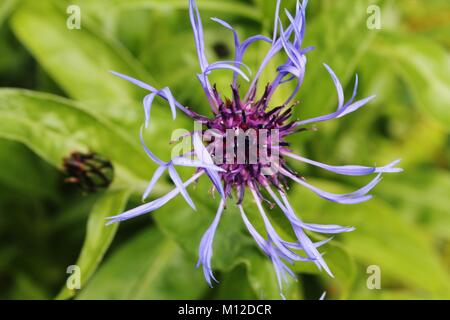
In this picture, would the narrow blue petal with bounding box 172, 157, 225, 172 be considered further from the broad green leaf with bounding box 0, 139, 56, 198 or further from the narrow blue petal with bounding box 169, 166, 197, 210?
the broad green leaf with bounding box 0, 139, 56, 198

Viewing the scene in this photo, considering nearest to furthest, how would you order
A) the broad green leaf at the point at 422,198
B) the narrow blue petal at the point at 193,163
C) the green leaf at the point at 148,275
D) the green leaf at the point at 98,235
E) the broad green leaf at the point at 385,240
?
the narrow blue petal at the point at 193,163 < the green leaf at the point at 98,235 < the green leaf at the point at 148,275 < the broad green leaf at the point at 385,240 < the broad green leaf at the point at 422,198

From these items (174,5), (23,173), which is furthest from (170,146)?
(23,173)

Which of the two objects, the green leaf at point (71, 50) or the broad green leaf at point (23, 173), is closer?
the green leaf at point (71, 50)

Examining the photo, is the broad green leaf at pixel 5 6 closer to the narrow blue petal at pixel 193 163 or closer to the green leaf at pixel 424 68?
the narrow blue petal at pixel 193 163

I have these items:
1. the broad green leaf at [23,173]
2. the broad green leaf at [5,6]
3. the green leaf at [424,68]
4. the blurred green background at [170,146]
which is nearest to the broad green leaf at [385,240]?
the blurred green background at [170,146]
